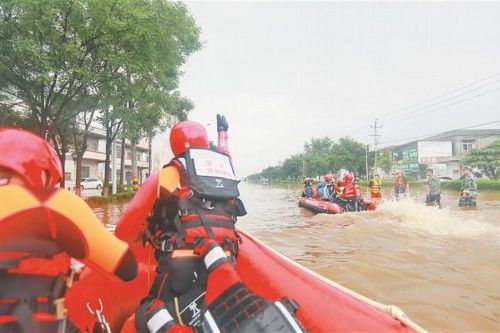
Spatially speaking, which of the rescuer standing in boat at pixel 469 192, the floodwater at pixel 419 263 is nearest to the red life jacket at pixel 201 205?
the floodwater at pixel 419 263

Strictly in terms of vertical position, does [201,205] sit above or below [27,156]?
below

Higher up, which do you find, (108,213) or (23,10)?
(23,10)

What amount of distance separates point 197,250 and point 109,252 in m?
0.72

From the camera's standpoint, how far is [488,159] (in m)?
37.1

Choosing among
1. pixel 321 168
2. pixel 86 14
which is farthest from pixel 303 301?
pixel 321 168

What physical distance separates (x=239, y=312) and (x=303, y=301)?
3.43ft

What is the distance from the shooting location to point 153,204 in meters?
2.48

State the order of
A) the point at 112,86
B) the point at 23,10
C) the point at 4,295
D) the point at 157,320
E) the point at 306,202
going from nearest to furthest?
1. the point at 4,295
2. the point at 157,320
3. the point at 23,10
4. the point at 112,86
5. the point at 306,202

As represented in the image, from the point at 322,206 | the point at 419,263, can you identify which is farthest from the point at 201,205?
the point at 322,206

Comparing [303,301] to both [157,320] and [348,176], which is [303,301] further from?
[348,176]

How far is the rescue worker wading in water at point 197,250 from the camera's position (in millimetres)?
1743

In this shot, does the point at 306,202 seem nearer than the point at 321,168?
Yes

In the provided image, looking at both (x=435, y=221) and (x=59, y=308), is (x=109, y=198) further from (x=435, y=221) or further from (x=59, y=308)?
(x=59, y=308)

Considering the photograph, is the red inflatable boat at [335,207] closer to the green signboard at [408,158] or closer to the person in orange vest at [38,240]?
the person in orange vest at [38,240]
